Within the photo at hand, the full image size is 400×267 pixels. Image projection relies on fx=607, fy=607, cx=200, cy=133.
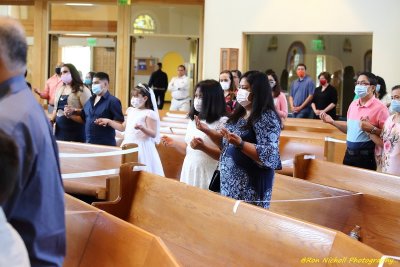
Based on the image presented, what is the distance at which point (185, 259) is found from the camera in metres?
2.96

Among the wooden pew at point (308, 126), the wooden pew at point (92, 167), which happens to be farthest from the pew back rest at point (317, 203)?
the wooden pew at point (308, 126)

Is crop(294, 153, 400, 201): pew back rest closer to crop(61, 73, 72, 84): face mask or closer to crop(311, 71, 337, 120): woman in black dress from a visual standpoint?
crop(61, 73, 72, 84): face mask

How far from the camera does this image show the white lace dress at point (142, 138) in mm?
5191

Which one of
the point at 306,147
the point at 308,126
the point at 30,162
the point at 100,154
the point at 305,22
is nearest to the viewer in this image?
the point at 30,162

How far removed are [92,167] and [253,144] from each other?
7.96 feet

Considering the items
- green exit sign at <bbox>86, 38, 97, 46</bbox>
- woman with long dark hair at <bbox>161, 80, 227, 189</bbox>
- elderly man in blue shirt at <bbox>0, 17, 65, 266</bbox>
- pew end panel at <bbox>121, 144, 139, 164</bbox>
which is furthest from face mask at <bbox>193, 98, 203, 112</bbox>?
green exit sign at <bbox>86, 38, 97, 46</bbox>

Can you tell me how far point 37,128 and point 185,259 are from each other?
61.0 inches

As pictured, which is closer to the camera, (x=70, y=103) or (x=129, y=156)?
(x=129, y=156)

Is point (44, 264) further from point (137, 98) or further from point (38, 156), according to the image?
point (137, 98)

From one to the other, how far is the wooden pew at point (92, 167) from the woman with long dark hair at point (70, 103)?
418 millimetres

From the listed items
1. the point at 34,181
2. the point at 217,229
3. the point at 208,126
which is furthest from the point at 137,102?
the point at 34,181

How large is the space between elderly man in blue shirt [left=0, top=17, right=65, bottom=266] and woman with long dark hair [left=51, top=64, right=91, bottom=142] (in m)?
4.32

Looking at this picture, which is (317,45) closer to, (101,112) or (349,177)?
(101,112)

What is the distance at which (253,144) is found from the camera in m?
3.24
